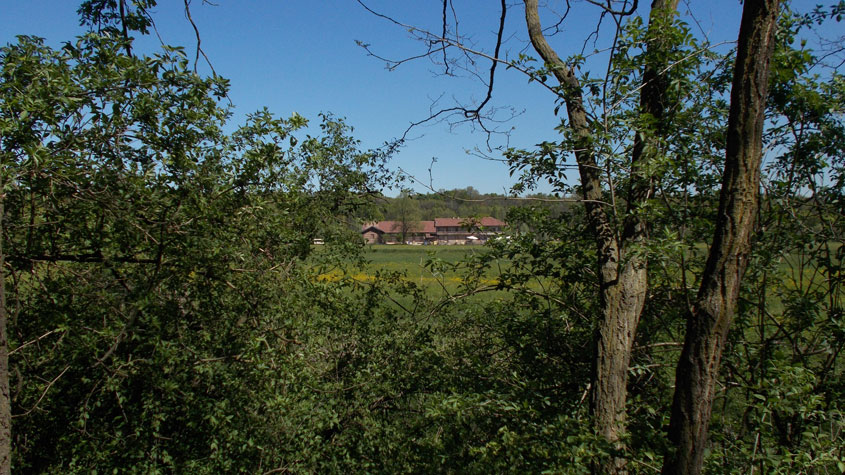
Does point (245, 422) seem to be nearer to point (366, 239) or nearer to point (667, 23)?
point (366, 239)

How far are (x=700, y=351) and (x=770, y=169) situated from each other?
244 cm

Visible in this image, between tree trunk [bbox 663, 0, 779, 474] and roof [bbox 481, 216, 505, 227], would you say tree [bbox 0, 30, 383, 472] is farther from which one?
tree trunk [bbox 663, 0, 779, 474]

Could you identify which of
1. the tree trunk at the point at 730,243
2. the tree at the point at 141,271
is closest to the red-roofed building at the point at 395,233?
the tree at the point at 141,271

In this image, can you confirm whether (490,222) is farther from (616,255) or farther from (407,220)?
(407,220)

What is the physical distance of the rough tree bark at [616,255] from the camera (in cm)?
326

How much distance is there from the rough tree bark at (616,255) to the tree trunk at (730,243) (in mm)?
633

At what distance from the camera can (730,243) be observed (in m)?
2.45

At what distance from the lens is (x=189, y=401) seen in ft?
15.7

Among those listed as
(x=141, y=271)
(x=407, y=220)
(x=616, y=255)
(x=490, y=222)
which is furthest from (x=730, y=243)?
(x=407, y=220)

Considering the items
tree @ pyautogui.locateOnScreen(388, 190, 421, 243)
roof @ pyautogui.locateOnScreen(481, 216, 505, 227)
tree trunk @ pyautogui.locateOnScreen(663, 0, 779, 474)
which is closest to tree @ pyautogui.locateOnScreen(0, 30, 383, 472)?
roof @ pyautogui.locateOnScreen(481, 216, 505, 227)

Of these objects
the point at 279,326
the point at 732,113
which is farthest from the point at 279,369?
the point at 732,113

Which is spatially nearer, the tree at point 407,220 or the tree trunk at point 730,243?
the tree trunk at point 730,243

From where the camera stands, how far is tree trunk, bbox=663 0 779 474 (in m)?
2.43

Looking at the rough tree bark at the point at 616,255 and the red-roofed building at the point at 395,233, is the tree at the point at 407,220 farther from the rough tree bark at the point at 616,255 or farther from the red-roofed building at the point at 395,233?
the rough tree bark at the point at 616,255
